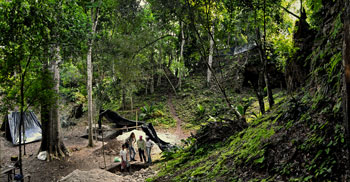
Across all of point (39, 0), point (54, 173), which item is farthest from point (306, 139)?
point (54, 173)

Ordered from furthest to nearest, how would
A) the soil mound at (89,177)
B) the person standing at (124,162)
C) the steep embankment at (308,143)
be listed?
the person standing at (124,162)
the soil mound at (89,177)
the steep embankment at (308,143)

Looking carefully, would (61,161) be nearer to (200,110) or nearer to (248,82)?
(248,82)

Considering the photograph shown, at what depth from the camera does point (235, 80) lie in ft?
62.0

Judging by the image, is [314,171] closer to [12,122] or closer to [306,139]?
[306,139]

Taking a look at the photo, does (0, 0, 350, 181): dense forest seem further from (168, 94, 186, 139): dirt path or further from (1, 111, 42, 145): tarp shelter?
(1, 111, 42, 145): tarp shelter

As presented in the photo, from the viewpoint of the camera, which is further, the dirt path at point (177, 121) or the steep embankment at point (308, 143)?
the dirt path at point (177, 121)

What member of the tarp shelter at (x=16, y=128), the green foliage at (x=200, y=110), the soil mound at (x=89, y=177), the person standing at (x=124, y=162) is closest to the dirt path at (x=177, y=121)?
the green foliage at (x=200, y=110)

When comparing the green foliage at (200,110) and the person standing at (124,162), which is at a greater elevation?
the green foliage at (200,110)

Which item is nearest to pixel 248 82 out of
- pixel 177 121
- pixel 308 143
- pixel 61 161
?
pixel 308 143

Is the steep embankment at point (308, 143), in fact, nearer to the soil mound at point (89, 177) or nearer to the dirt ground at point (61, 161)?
the soil mound at point (89, 177)

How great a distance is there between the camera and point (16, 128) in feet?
41.7

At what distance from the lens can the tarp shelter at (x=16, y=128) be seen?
41.1ft

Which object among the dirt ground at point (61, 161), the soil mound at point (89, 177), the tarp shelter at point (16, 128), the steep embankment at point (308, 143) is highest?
the steep embankment at point (308, 143)

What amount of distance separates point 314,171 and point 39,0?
6.26 metres
